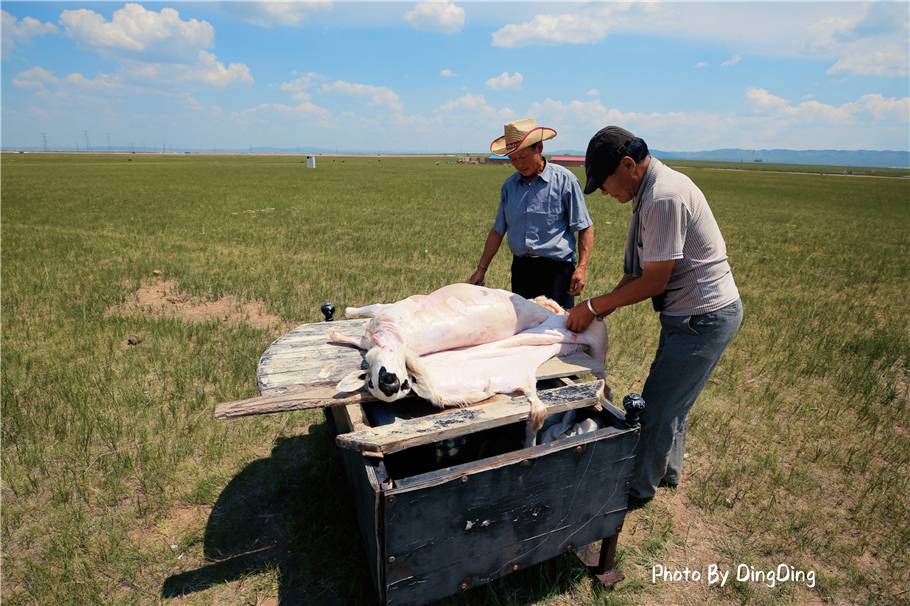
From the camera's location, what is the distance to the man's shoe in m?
3.60

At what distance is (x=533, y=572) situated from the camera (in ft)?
9.81

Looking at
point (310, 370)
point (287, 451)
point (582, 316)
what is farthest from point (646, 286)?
point (287, 451)

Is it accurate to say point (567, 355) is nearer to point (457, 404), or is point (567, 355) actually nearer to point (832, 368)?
point (457, 404)

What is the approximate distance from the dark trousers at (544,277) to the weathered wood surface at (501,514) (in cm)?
232

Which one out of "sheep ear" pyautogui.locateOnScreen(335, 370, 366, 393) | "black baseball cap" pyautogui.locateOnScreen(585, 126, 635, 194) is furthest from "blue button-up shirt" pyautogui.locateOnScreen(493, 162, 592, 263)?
"sheep ear" pyautogui.locateOnScreen(335, 370, 366, 393)

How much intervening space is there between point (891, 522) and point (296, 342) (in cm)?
446

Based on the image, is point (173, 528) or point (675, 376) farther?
point (173, 528)

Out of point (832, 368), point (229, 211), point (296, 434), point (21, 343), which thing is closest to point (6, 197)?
point (229, 211)

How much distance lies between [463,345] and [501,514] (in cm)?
124

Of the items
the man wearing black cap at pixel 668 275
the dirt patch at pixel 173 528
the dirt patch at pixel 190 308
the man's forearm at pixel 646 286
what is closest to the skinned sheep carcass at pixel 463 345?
the man wearing black cap at pixel 668 275

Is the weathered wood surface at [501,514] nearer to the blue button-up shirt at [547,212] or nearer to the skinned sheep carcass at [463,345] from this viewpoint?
the skinned sheep carcass at [463,345]

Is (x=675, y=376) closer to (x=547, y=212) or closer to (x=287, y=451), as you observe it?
(x=547, y=212)

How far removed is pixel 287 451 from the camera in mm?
4141

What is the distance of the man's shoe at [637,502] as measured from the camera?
3.60 metres
